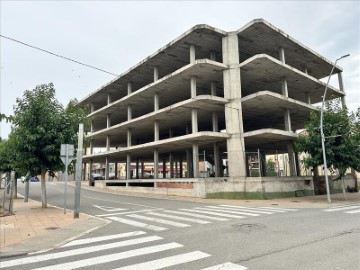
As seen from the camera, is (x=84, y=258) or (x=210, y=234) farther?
(x=210, y=234)

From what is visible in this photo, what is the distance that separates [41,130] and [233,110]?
17.2m

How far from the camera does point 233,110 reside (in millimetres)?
26781

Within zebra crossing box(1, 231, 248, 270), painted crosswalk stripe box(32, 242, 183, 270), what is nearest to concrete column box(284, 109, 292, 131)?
zebra crossing box(1, 231, 248, 270)

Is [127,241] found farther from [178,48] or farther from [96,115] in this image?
[96,115]

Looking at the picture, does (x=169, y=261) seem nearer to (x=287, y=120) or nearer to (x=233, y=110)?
(x=233, y=110)

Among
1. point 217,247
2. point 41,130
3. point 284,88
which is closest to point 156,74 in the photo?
point 284,88

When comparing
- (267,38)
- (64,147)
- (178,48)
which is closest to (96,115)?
(178,48)

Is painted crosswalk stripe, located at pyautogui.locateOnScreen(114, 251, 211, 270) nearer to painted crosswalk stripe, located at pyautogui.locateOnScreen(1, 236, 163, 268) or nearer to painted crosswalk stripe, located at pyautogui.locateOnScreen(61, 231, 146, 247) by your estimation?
painted crosswalk stripe, located at pyautogui.locateOnScreen(1, 236, 163, 268)

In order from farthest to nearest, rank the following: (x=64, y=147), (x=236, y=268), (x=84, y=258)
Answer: (x=64, y=147) < (x=84, y=258) < (x=236, y=268)

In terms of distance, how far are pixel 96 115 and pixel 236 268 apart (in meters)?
41.5

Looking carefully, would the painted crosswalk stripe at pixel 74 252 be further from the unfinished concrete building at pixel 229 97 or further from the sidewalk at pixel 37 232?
the unfinished concrete building at pixel 229 97

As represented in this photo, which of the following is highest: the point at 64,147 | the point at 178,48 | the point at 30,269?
the point at 178,48

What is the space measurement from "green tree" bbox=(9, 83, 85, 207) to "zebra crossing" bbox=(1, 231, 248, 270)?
31.3 ft

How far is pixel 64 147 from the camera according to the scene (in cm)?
1344
